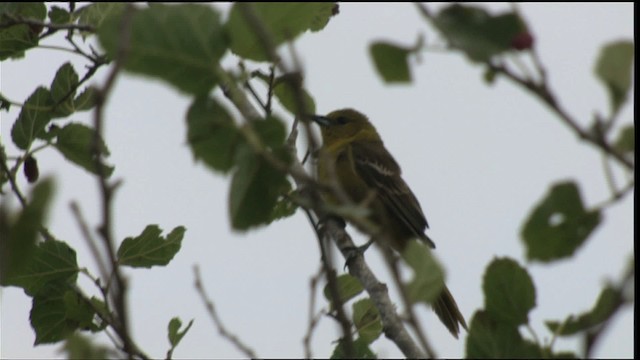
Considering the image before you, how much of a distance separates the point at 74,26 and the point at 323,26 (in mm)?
919

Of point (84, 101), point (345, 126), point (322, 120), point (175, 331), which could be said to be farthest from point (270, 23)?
point (345, 126)

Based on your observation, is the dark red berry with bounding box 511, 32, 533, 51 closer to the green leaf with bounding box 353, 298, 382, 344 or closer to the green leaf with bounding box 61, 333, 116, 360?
the green leaf with bounding box 61, 333, 116, 360

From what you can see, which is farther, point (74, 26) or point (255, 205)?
point (74, 26)

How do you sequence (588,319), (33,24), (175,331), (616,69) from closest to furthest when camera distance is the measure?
1. (616,69)
2. (588,319)
3. (175,331)
4. (33,24)

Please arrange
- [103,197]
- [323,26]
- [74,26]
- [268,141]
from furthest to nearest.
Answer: [323,26] → [74,26] → [268,141] → [103,197]

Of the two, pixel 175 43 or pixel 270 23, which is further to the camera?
pixel 270 23

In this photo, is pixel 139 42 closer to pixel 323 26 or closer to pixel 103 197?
pixel 103 197

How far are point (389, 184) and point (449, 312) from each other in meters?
1.42

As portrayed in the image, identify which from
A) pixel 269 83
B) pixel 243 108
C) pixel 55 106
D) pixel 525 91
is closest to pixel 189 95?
pixel 243 108

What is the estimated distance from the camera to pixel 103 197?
109 cm

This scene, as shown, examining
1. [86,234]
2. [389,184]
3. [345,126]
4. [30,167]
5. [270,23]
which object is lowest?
[389,184]

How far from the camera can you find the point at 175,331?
2484 mm

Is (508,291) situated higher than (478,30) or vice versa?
(478,30)

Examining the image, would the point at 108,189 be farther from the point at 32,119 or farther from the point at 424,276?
the point at 32,119
